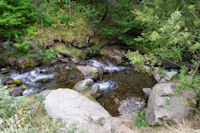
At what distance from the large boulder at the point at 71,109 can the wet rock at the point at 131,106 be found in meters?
1.21

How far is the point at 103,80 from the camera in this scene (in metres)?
8.73

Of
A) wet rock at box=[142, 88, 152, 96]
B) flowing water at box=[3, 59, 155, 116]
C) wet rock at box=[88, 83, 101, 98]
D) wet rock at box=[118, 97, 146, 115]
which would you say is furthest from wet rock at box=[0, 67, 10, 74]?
wet rock at box=[142, 88, 152, 96]

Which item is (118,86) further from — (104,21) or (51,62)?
(104,21)

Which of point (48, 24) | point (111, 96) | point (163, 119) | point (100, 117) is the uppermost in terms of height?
point (48, 24)

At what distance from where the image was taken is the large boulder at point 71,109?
438cm

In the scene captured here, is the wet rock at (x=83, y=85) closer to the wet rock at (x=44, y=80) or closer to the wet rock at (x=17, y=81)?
the wet rock at (x=44, y=80)

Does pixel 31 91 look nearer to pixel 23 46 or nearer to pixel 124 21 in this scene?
pixel 23 46

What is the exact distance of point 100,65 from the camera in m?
10.7

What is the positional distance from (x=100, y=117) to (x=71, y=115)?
106 cm

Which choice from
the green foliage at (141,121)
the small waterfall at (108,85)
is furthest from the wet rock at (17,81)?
the green foliage at (141,121)

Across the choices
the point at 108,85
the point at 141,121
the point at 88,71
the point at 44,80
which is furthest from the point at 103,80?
the point at 141,121

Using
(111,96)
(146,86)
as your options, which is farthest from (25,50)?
(146,86)

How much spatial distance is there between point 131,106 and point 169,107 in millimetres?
2476

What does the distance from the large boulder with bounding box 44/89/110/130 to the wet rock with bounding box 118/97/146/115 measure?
1206 mm
